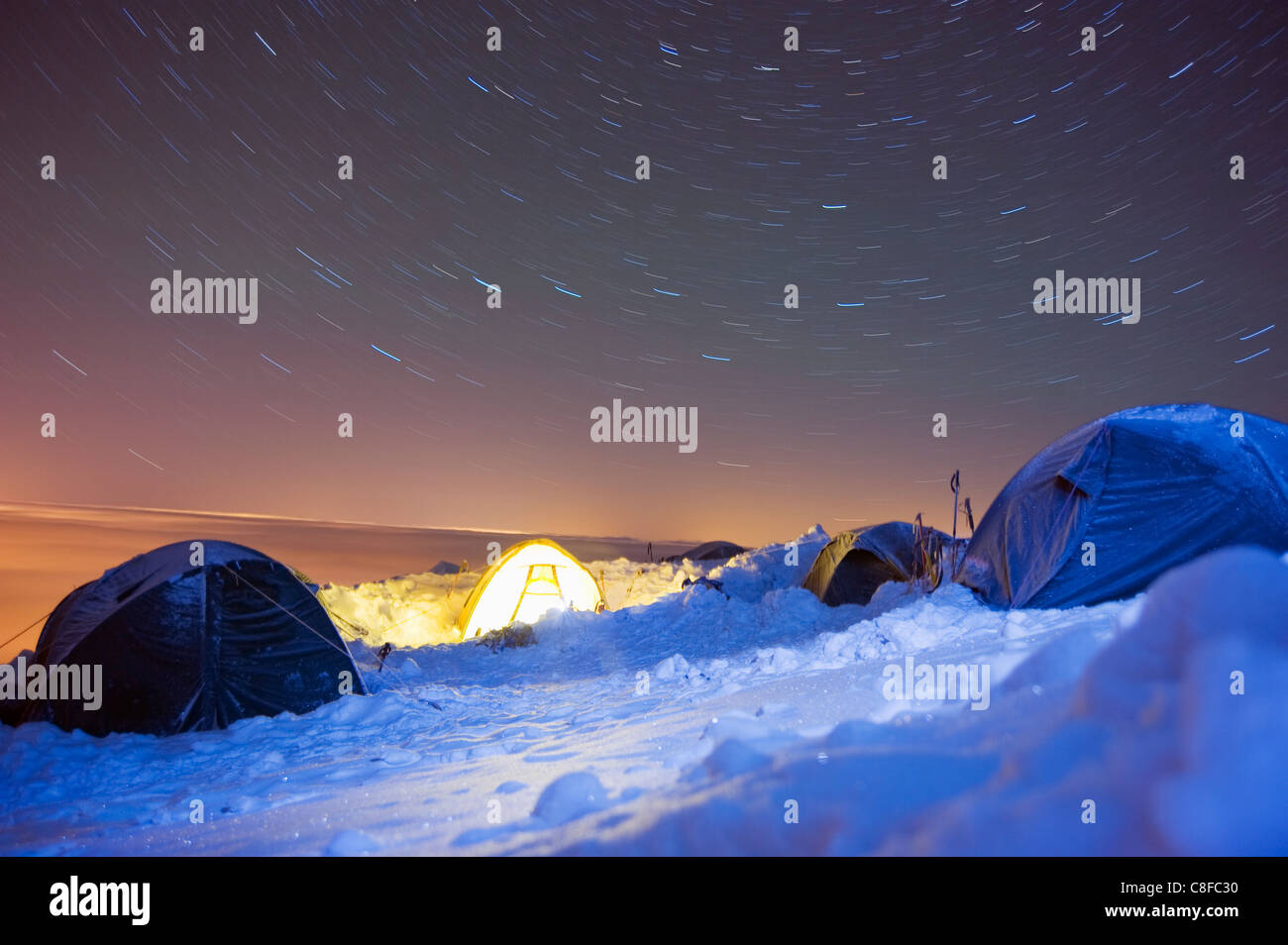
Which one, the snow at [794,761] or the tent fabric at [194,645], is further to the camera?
the tent fabric at [194,645]

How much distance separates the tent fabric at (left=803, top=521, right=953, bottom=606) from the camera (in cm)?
1209

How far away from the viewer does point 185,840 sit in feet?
10.6

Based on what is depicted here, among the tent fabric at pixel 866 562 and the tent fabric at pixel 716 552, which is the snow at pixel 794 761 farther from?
the tent fabric at pixel 716 552

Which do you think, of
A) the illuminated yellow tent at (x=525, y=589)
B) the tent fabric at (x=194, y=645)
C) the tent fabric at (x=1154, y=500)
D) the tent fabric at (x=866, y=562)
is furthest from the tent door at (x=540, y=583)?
the tent fabric at (x=1154, y=500)

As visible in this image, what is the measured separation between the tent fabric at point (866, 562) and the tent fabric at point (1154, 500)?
15.9ft

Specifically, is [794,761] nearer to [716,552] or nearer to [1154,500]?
[1154,500]

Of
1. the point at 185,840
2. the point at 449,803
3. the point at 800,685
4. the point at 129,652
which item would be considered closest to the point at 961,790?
the point at 449,803

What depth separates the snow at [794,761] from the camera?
1989mm

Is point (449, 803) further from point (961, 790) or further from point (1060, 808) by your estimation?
point (1060, 808)

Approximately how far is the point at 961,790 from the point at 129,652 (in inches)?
257

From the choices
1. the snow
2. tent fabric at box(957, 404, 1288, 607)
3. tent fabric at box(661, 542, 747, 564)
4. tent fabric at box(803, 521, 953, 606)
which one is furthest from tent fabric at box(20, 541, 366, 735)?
tent fabric at box(661, 542, 747, 564)

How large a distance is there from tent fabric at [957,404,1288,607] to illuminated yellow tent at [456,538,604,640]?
24.7 ft

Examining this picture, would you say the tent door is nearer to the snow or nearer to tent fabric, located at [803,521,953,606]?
tent fabric, located at [803,521,953,606]
